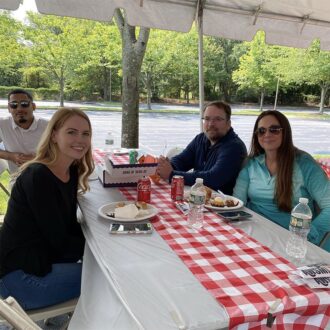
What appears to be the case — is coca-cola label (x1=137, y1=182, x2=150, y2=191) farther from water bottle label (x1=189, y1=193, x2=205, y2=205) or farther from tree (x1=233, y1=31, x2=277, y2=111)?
tree (x1=233, y1=31, x2=277, y2=111)

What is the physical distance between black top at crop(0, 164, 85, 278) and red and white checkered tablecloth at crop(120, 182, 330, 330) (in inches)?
19.6

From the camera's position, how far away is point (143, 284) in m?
1.10

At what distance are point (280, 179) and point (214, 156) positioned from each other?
74 cm

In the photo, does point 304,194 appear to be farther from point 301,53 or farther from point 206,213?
point 301,53

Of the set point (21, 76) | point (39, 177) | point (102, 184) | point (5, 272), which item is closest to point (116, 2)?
point (102, 184)

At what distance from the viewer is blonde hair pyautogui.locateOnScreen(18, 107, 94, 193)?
5.67ft

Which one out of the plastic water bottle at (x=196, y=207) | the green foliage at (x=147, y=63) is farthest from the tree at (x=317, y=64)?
the plastic water bottle at (x=196, y=207)

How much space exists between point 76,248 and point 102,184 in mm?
736

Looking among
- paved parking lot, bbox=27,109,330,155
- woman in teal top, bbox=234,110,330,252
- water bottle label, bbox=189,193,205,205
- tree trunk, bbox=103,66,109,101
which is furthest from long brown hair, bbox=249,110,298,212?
tree trunk, bbox=103,66,109,101

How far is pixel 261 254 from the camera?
1354 mm

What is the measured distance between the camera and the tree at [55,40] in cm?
1289

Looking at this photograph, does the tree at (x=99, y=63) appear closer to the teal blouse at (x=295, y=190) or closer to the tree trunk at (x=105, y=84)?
the tree trunk at (x=105, y=84)

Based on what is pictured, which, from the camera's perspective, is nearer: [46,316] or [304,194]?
[46,316]

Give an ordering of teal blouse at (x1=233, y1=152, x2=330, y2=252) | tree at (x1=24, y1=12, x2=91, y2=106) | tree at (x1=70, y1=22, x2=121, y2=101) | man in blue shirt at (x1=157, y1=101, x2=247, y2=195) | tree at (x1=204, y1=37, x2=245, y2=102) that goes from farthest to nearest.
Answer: tree at (x1=204, y1=37, x2=245, y2=102) → tree at (x1=24, y1=12, x2=91, y2=106) → tree at (x1=70, y1=22, x2=121, y2=101) → man in blue shirt at (x1=157, y1=101, x2=247, y2=195) → teal blouse at (x1=233, y1=152, x2=330, y2=252)
